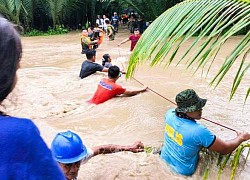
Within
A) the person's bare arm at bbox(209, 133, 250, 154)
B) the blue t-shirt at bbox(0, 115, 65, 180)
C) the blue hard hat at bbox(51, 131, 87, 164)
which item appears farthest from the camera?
the person's bare arm at bbox(209, 133, 250, 154)

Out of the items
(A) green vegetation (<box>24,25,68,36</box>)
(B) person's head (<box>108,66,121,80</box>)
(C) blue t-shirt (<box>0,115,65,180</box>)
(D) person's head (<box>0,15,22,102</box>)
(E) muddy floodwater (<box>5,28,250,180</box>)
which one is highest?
(D) person's head (<box>0,15,22,102</box>)

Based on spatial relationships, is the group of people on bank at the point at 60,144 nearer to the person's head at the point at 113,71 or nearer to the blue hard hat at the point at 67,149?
the blue hard hat at the point at 67,149

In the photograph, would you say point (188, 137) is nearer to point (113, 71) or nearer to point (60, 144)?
point (60, 144)

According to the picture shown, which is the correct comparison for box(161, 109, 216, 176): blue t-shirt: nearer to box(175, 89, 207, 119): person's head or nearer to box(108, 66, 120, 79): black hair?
box(175, 89, 207, 119): person's head

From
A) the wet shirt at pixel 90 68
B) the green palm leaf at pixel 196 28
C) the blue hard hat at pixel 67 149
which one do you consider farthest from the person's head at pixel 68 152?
the wet shirt at pixel 90 68

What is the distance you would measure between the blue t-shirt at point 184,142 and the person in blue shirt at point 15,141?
232 cm

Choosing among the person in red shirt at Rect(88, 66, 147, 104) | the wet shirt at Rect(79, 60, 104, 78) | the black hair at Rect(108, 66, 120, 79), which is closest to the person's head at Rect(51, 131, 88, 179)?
the black hair at Rect(108, 66, 120, 79)

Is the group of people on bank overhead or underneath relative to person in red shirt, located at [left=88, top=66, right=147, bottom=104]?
overhead

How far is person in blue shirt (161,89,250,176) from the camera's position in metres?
3.21

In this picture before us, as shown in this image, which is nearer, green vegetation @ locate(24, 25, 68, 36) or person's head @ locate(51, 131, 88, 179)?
person's head @ locate(51, 131, 88, 179)

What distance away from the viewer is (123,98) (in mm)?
6645

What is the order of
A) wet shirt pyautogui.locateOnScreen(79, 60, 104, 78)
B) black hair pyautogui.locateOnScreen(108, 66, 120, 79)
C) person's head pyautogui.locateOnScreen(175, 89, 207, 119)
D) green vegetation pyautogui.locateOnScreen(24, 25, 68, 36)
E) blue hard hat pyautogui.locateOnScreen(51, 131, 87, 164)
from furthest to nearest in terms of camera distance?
green vegetation pyautogui.locateOnScreen(24, 25, 68, 36), wet shirt pyautogui.locateOnScreen(79, 60, 104, 78), black hair pyautogui.locateOnScreen(108, 66, 120, 79), person's head pyautogui.locateOnScreen(175, 89, 207, 119), blue hard hat pyautogui.locateOnScreen(51, 131, 87, 164)

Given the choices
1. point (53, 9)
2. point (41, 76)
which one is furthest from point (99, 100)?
point (53, 9)

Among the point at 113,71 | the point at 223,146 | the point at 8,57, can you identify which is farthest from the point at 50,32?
the point at 8,57
